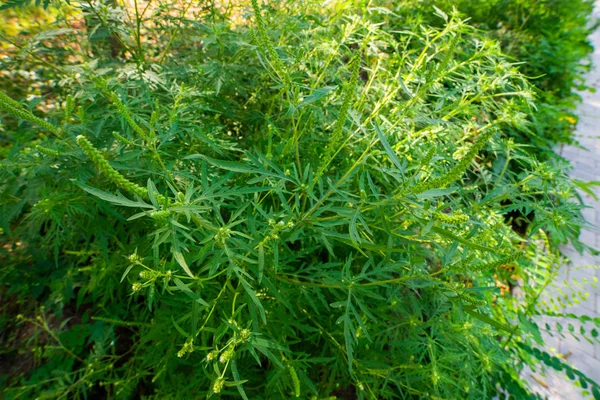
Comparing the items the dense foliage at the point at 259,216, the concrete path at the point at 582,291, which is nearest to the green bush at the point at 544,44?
the concrete path at the point at 582,291

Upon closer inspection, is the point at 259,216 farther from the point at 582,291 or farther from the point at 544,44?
the point at 544,44

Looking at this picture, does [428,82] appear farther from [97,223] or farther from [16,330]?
[16,330]

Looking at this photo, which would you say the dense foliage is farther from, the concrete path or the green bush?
the green bush

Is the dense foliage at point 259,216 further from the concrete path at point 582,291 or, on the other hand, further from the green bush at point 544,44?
Result: the green bush at point 544,44

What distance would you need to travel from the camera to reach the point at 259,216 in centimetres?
184

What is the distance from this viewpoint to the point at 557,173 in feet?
7.22

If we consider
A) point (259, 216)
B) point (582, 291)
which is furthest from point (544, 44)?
point (259, 216)

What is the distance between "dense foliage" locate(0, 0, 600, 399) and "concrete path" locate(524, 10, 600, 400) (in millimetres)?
530

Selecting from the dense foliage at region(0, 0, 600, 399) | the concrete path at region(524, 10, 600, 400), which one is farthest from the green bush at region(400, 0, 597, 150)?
the dense foliage at region(0, 0, 600, 399)

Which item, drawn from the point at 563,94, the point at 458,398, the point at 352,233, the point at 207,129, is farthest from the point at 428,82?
the point at 563,94

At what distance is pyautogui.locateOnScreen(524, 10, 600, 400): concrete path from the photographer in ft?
10.3

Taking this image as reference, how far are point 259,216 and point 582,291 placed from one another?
369cm

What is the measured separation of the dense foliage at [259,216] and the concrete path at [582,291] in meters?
0.53

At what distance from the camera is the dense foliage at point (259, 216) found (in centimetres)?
149
